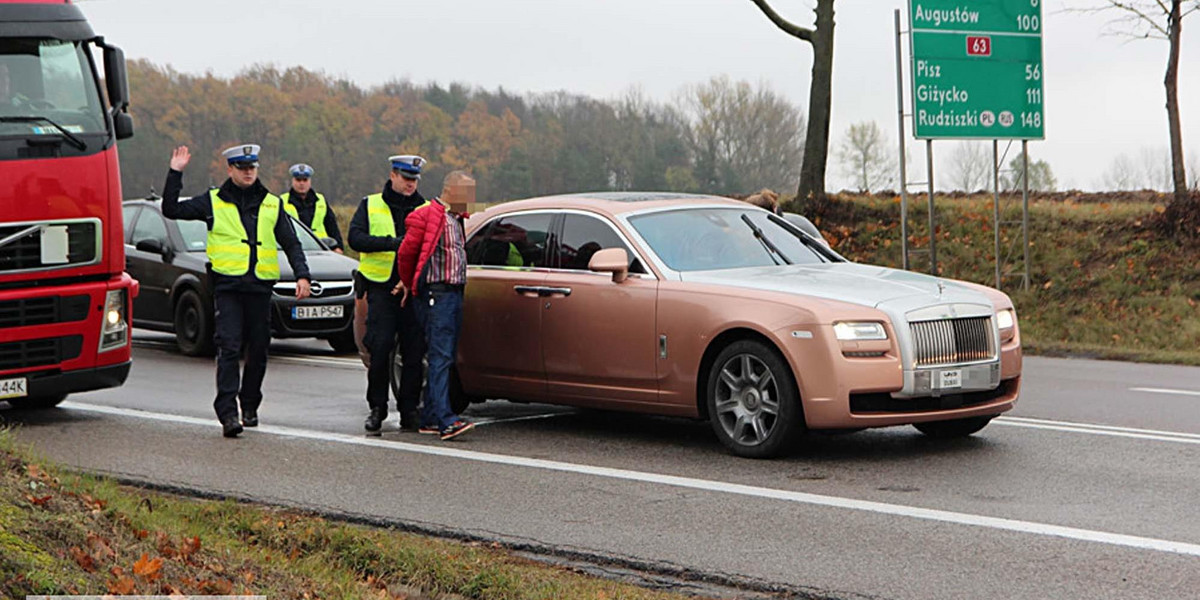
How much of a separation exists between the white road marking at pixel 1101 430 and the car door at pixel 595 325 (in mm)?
2726

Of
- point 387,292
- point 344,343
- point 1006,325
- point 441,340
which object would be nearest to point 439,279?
point 441,340

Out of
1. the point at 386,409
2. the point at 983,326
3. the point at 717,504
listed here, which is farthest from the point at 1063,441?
the point at 386,409

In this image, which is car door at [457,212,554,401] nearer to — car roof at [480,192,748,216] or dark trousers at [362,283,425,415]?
car roof at [480,192,748,216]

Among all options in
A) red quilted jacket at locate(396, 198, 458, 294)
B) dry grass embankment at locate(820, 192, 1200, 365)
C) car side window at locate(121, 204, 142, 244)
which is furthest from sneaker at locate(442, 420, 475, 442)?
dry grass embankment at locate(820, 192, 1200, 365)

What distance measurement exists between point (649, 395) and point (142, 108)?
77.7ft

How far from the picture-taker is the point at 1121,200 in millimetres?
25609

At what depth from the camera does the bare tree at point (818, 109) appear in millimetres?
26234

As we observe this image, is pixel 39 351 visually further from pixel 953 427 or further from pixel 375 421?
pixel 953 427

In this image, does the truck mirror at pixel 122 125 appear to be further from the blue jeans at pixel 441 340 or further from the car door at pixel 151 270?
the car door at pixel 151 270

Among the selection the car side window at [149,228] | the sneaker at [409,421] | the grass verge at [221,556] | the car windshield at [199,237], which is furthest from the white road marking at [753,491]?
the car side window at [149,228]

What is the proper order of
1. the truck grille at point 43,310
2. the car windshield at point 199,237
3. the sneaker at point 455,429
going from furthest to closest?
1. the car windshield at point 199,237
2. the truck grille at point 43,310
3. the sneaker at point 455,429

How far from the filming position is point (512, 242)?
10914mm

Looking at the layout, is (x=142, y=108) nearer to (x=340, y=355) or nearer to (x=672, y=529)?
(x=340, y=355)

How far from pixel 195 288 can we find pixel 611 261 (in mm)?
8833
